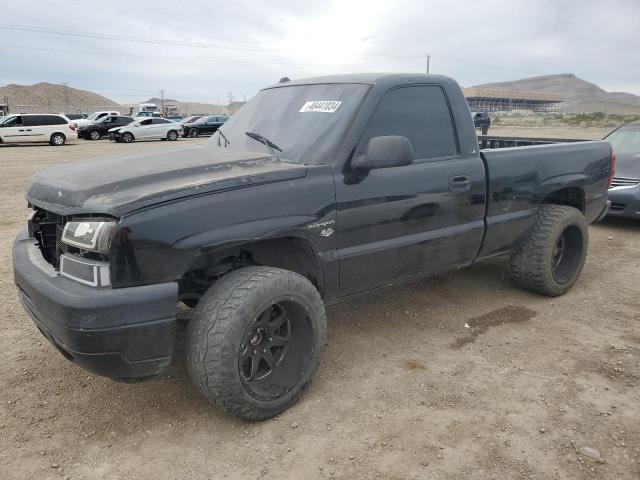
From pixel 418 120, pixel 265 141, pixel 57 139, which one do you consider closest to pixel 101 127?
pixel 57 139

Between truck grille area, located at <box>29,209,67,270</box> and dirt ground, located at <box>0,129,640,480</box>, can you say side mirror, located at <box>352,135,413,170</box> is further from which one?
truck grille area, located at <box>29,209,67,270</box>

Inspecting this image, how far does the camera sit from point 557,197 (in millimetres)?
4719

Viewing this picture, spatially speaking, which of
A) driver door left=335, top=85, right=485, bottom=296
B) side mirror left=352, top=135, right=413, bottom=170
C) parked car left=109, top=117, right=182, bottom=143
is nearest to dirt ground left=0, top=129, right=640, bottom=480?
driver door left=335, top=85, right=485, bottom=296

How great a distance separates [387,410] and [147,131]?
86.2 ft

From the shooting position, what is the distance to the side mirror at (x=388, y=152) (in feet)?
9.80

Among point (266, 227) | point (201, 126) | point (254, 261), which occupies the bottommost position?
point (254, 261)

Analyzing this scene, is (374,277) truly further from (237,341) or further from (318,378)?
(237,341)

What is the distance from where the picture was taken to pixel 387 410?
292 centimetres

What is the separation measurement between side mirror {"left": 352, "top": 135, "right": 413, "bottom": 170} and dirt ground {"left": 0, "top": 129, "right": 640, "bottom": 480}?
1.35m

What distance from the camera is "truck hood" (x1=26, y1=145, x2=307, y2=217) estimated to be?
248 centimetres

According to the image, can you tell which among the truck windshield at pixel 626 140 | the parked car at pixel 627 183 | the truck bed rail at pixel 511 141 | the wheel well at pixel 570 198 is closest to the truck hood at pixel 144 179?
the wheel well at pixel 570 198

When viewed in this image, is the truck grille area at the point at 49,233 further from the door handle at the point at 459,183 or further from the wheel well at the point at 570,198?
the wheel well at the point at 570,198

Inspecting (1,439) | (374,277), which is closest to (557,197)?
(374,277)

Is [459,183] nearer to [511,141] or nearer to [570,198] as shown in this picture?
[570,198]
